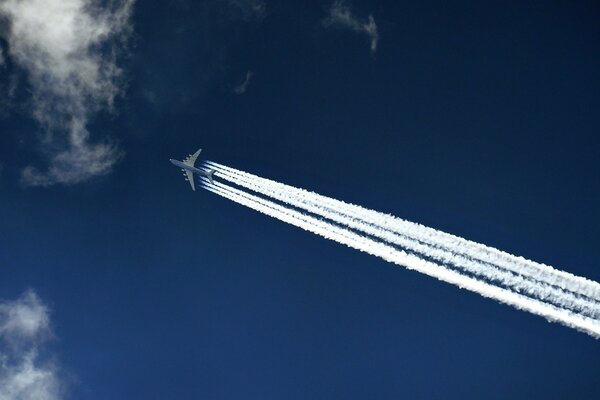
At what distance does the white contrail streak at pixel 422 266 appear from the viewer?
44.0 m

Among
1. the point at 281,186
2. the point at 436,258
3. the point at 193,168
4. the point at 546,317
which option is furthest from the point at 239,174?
the point at 546,317

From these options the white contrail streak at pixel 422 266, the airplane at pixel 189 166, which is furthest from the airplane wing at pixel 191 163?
the white contrail streak at pixel 422 266

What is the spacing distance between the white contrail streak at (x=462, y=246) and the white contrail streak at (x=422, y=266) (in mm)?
2989

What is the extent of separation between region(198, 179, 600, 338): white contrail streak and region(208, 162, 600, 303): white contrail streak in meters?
2.99

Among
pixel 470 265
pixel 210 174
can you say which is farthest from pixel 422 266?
pixel 210 174

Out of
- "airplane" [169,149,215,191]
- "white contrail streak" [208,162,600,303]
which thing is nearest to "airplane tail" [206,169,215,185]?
"airplane" [169,149,215,191]

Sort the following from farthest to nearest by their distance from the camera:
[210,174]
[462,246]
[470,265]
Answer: [210,174] < [462,246] < [470,265]

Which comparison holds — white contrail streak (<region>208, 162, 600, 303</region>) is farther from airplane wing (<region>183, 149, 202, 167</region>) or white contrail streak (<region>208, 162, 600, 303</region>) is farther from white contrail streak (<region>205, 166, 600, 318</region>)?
airplane wing (<region>183, 149, 202, 167</region>)

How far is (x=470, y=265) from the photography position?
51375 millimetres

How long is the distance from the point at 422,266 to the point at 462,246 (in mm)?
5769

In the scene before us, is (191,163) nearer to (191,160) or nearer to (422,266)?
(191,160)

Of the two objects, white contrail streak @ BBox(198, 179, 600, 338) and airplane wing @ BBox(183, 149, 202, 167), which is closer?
white contrail streak @ BBox(198, 179, 600, 338)

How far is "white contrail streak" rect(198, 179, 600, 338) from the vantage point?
44.0 metres

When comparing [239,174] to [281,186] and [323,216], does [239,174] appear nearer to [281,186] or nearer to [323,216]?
[281,186]
